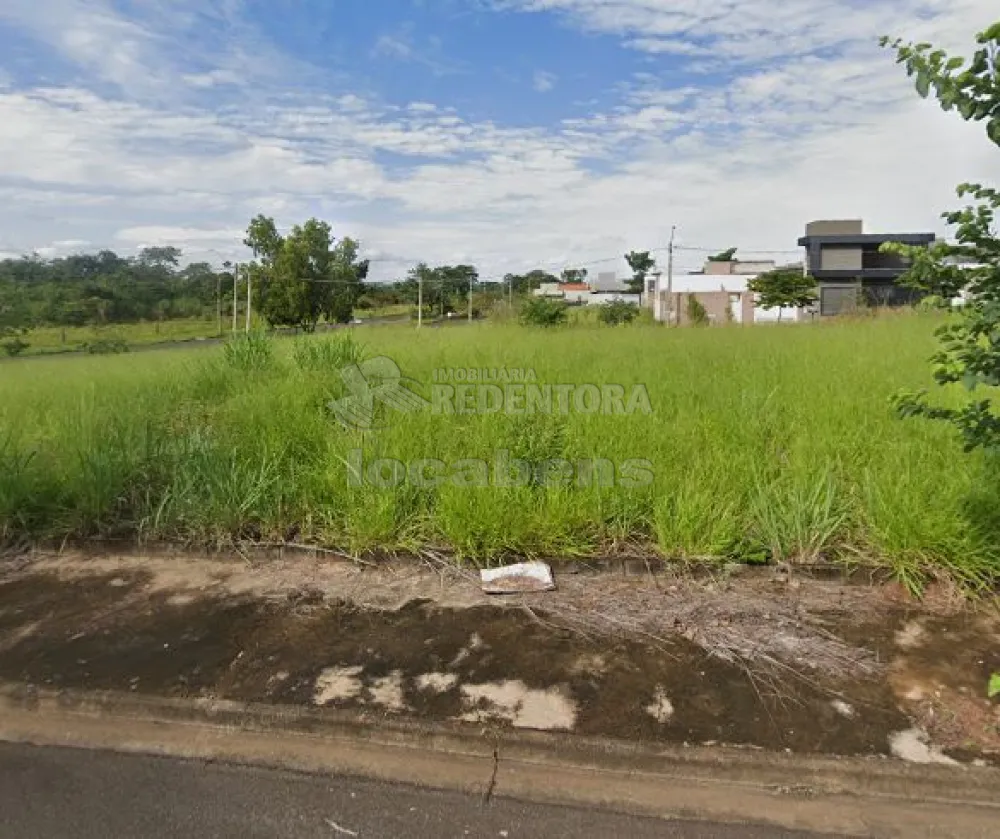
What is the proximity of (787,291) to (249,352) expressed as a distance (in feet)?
114

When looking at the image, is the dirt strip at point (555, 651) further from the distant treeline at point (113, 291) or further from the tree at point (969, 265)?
the distant treeline at point (113, 291)

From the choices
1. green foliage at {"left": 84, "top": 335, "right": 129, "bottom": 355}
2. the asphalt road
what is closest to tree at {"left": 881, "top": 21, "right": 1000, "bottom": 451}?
the asphalt road

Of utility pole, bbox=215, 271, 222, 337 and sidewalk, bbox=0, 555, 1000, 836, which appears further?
utility pole, bbox=215, 271, 222, 337

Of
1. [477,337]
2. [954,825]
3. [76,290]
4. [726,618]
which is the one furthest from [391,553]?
[76,290]

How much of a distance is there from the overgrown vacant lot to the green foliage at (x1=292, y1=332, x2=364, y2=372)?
21.0 inches

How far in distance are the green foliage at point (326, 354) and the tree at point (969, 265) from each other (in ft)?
16.9

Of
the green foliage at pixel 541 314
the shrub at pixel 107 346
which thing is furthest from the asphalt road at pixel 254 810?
the green foliage at pixel 541 314

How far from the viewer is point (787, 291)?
3472 cm

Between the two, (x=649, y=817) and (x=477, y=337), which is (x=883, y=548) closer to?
(x=649, y=817)

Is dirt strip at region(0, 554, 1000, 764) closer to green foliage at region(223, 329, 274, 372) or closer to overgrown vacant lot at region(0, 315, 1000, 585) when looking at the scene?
overgrown vacant lot at region(0, 315, 1000, 585)

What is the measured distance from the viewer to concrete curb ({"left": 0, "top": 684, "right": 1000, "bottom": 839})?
1.72 meters

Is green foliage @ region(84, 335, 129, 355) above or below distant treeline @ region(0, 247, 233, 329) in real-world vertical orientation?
below

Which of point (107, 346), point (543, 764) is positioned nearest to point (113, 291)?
point (107, 346)

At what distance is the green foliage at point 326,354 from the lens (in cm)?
631
